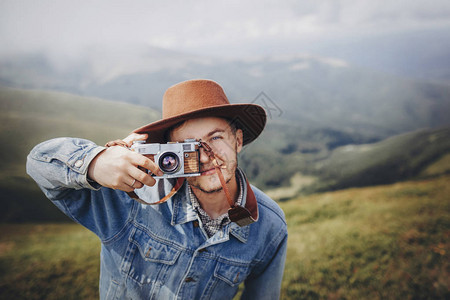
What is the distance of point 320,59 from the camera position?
11.4 meters

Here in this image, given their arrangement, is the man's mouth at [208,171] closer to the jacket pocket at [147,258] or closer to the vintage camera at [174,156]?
the vintage camera at [174,156]

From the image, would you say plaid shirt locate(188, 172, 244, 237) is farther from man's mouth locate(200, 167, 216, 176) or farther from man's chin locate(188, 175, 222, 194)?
man's mouth locate(200, 167, 216, 176)

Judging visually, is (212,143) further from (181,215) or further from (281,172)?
(281,172)

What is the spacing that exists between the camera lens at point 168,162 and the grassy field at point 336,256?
7.82 ft

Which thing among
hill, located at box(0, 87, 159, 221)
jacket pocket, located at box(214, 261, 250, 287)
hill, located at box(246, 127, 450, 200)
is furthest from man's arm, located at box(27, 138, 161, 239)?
hill, located at box(246, 127, 450, 200)

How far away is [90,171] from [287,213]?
379 cm

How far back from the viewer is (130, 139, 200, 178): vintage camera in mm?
1479

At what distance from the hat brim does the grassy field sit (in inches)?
88.5

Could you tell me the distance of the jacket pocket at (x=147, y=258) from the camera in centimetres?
174

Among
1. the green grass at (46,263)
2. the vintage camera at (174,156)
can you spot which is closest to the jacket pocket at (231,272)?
the vintage camera at (174,156)

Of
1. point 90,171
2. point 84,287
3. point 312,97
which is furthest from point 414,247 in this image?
point 312,97

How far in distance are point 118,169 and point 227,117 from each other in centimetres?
100

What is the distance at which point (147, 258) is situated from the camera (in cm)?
174

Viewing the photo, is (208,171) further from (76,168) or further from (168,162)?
(76,168)
